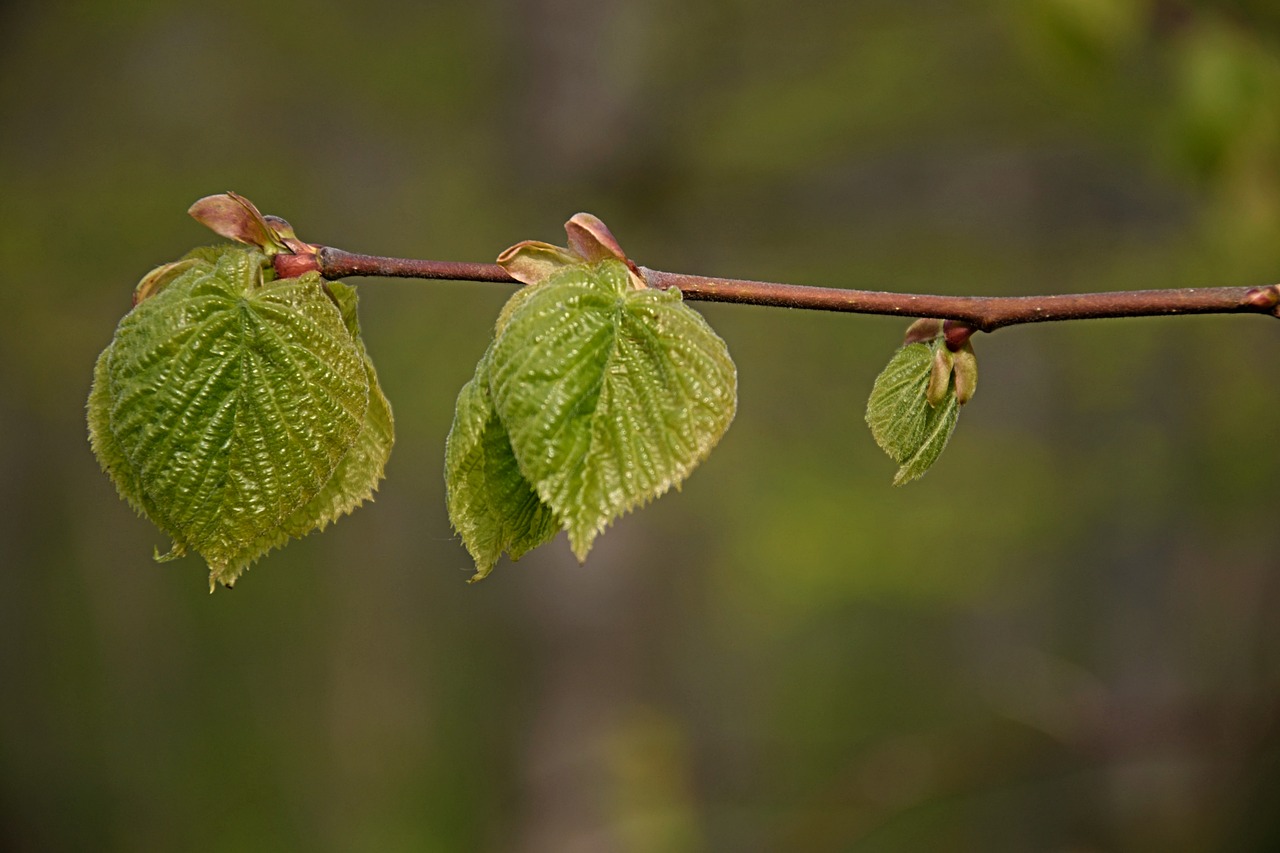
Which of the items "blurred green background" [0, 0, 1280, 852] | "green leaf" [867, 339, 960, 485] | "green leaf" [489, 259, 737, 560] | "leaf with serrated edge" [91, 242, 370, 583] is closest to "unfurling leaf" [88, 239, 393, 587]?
"leaf with serrated edge" [91, 242, 370, 583]

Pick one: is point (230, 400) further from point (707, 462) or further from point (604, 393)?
point (707, 462)

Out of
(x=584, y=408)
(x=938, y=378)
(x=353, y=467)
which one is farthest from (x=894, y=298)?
(x=353, y=467)

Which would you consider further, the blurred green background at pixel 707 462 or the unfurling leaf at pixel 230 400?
the blurred green background at pixel 707 462

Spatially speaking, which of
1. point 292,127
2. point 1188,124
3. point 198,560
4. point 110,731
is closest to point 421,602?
point 198,560

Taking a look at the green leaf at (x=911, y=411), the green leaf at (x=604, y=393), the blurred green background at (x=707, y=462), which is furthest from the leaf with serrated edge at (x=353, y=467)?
the blurred green background at (x=707, y=462)

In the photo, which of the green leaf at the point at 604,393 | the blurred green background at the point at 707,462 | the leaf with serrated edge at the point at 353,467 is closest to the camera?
the green leaf at the point at 604,393

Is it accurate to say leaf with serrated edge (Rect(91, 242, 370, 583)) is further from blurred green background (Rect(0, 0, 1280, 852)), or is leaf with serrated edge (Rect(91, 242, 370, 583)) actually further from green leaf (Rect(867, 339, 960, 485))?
blurred green background (Rect(0, 0, 1280, 852))

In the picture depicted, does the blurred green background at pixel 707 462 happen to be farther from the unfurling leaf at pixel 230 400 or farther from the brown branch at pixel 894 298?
the unfurling leaf at pixel 230 400
